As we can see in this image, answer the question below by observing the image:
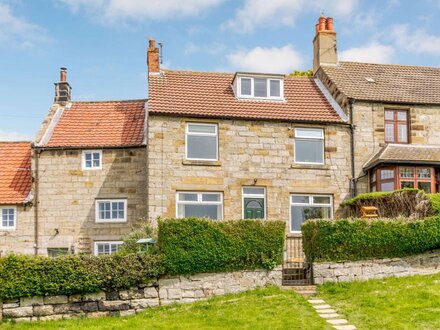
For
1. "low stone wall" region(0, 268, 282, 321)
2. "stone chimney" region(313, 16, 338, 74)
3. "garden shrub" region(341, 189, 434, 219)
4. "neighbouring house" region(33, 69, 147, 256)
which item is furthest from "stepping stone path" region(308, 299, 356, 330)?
"stone chimney" region(313, 16, 338, 74)

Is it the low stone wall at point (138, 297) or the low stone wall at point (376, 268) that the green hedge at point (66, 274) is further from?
the low stone wall at point (376, 268)

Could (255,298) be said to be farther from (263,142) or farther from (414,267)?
(263,142)

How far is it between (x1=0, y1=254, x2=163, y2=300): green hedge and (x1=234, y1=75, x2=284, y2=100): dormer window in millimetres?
11076

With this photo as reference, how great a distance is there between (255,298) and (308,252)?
278 centimetres

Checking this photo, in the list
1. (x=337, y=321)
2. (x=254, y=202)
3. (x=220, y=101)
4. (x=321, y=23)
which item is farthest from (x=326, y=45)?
(x=337, y=321)

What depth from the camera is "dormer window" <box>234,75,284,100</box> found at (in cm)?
2736

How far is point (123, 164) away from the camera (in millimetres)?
26891

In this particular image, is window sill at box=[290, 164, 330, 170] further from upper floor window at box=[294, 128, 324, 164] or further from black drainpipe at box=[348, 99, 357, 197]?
black drainpipe at box=[348, 99, 357, 197]

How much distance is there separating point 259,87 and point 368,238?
1007cm

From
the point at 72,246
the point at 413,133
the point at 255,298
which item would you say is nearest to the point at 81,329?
the point at 255,298

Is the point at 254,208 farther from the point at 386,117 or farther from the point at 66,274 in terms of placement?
the point at 66,274

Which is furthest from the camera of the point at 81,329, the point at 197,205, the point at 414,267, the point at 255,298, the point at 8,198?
the point at 8,198

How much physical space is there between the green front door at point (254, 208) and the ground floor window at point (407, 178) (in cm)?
479

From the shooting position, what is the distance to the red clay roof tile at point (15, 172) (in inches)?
1046
